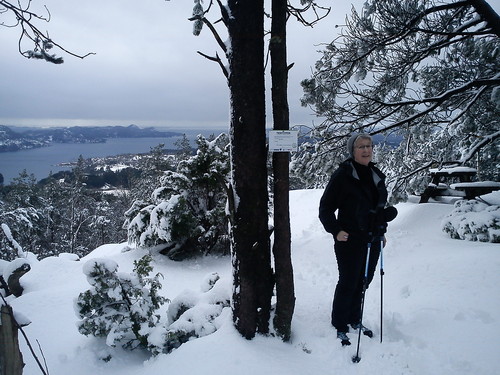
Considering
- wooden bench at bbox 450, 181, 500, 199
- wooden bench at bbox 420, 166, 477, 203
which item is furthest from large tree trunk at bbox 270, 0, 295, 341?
wooden bench at bbox 420, 166, 477, 203

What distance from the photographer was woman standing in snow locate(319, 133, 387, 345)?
288 cm

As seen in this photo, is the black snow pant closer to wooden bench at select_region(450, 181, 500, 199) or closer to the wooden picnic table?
the wooden picnic table

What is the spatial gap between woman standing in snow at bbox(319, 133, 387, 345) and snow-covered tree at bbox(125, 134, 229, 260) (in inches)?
174

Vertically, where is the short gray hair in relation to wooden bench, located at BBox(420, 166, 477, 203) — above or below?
above

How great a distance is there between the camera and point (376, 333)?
3.10m

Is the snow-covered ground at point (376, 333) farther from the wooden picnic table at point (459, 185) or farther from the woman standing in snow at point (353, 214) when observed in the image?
the wooden picnic table at point (459, 185)

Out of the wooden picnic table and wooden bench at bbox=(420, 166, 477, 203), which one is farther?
wooden bench at bbox=(420, 166, 477, 203)

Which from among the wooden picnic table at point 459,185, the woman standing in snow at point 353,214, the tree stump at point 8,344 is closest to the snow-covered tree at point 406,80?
the wooden picnic table at point 459,185

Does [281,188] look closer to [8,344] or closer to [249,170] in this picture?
[249,170]

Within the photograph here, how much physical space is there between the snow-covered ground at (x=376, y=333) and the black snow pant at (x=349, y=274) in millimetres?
267

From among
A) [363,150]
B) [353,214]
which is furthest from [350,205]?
[363,150]

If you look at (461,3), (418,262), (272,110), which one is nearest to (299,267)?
(418,262)

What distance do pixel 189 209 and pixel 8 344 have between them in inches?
239

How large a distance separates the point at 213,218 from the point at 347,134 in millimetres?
3885
